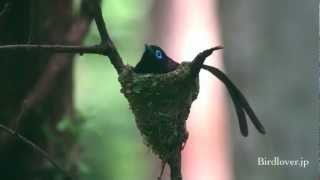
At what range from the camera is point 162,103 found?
3.27 feet

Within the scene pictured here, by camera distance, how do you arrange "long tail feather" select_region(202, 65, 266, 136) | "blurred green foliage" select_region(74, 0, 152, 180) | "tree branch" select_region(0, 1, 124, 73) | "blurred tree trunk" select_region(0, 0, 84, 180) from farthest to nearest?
"blurred green foliage" select_region(74, 0, 152, 180) < "blurred tree trunk" select_region(0, 0, 84, 180) < "long tail feather" select_region(202, 65, 266, 136) < "tree branch" select_region(0, 1, 124, 73)

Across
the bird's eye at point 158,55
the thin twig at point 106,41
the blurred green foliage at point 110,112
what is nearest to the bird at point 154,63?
the bird's eye at point 158,55

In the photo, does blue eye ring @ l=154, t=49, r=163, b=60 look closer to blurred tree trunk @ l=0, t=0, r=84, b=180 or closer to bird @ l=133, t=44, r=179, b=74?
bird @ l=133, t=44, r=179, b=74

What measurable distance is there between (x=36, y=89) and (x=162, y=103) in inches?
19.5

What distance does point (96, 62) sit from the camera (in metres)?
1.60

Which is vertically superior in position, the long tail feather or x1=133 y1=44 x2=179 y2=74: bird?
x1=133 y1=44 x2=179 y2=74: bird

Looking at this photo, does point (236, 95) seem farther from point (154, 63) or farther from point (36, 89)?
point (36, 89)

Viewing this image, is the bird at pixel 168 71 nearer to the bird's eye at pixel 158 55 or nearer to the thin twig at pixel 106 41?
the bird's eye at pixel 158 55

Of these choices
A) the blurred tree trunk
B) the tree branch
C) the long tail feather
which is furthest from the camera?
the blurred tree trunk

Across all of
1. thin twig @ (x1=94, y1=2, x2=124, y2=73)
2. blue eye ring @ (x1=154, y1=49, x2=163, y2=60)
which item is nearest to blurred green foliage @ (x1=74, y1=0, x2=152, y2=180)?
blue eye ring @ (x1=154, y1=49, x2=163, y2=60)

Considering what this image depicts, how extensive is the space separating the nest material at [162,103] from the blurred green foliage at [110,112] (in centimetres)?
40

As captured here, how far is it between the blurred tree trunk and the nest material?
413 mm

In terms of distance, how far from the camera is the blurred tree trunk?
135 centimetres

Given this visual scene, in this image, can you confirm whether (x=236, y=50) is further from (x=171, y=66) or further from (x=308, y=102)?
(x=171, y=66)
